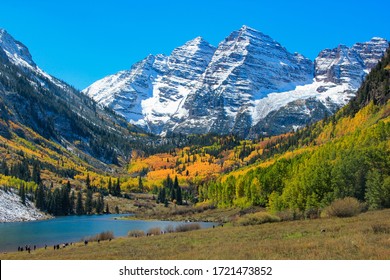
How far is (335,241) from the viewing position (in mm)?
36531

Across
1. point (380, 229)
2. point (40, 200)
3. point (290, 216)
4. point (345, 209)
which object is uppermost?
point (40, 200)

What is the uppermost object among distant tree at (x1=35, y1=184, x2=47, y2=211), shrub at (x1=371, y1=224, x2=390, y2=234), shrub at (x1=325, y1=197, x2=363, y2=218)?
distant tree at (x1=35, y1=184, x2=47, y2=211)

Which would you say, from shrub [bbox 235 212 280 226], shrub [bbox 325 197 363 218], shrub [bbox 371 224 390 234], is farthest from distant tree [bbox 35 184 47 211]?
shrub [bbox 371 224 390 234]

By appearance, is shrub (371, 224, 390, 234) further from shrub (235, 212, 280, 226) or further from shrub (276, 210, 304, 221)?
shrub (276, 210, 304, 221)

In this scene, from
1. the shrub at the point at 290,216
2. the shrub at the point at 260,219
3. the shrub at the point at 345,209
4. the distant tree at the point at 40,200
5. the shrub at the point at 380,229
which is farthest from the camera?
the distant tree at the point at 40,200

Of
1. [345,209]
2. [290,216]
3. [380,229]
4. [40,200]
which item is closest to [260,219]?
[290,216]

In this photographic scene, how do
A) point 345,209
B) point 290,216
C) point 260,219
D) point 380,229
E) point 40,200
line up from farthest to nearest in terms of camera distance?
point 40,200
point 290,216
point 260,219
point 345,209
point 380,229

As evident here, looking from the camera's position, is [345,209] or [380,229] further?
[345,209]

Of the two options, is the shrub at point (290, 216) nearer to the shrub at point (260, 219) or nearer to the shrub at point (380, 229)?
the shrub at point (260, 219)

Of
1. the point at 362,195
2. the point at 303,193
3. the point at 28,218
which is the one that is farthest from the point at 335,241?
the point at 28,218

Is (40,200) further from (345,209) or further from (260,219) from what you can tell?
(345,209)

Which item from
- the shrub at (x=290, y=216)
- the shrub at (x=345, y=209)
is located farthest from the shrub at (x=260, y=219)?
the shrub at (x=345, y=209)

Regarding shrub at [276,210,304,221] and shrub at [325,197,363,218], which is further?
shrub at [276,210,304,221]

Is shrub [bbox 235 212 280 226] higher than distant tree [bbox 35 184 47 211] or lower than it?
lower
